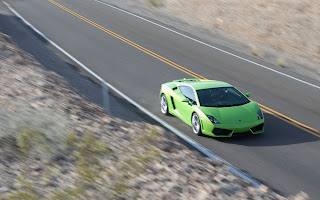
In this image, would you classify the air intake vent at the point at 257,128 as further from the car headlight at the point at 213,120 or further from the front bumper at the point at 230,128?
the car headlight at the point at 213,120

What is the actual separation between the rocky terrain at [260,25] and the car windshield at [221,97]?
7623mm

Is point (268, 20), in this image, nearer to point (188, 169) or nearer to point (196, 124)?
point (196, 124)

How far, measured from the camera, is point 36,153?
9711 millimetres

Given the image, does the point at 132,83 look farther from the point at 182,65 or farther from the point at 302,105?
the point at 302,105

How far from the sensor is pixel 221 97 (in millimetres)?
15039

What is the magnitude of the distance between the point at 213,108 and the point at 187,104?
93cm

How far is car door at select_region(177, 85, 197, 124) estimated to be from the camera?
1507 centimetres

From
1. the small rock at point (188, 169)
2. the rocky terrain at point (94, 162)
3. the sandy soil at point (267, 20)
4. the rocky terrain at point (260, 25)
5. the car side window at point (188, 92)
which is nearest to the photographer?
the rocky terrain at point (94, 162)

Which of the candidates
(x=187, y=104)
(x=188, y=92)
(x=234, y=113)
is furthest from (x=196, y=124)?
(x=188, y=92)

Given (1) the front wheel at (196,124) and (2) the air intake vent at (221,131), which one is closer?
(2) the air intake vent at (221,131)

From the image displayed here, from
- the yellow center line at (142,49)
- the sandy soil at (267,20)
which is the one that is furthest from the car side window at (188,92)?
the sandy soil at (267,20)

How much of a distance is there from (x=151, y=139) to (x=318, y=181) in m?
3.68

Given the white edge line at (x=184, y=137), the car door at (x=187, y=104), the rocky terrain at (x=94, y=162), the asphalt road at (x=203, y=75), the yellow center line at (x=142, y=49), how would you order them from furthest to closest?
the yellow center line at (x=142, y=49) < the car door at (x=187, y=104) < the asphalt road at (x=203, y=75) < the white edge line at (x=184, y=137) < the rocky terrain at (x=94, y=162)

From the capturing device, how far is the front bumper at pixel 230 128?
1393 centimetres
